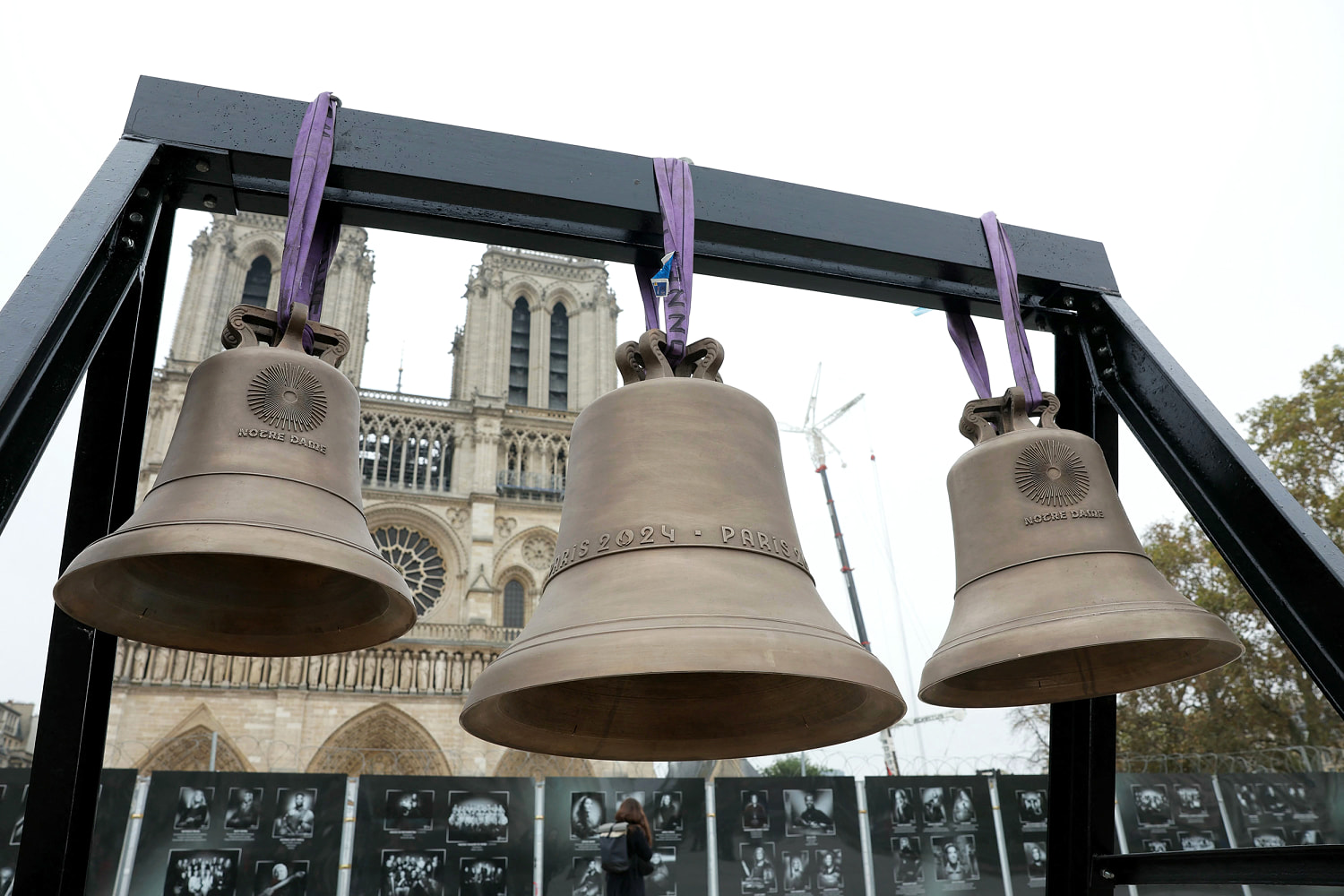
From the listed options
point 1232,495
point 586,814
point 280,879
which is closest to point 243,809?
point 280,879

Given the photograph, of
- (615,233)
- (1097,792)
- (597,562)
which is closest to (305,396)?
(597,562)

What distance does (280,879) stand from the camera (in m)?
5.77

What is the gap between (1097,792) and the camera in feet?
6.84

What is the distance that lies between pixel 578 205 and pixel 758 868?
19.4 feet

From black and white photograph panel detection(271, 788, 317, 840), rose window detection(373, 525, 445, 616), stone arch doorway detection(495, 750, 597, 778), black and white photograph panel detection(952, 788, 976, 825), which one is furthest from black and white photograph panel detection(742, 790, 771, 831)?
rose window detection(373, 525, 445, 616)

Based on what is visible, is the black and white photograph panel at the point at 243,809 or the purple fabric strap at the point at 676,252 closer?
the purple fabric strap at the point at 676,252

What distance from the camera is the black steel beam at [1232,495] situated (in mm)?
1388

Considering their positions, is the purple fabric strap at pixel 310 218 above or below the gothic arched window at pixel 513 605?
below

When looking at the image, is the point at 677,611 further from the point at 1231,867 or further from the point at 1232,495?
the point at 1231,867

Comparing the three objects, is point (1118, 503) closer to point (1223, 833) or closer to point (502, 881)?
point (502, 881)

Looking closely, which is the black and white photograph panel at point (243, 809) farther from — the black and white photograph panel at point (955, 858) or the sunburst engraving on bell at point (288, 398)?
the sunburst engraving on bell at point (288, 398)

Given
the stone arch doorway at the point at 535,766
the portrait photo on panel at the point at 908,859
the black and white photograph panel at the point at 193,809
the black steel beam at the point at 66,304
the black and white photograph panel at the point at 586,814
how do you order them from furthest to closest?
the stone arch doorway at the point at 535,766
the portrait photo on panel at the point at 908,859
the black and white photograph panel at the point at 586,814
the black and white photograph panel at the point at 193,809
the black steel beam at the point at 66,304

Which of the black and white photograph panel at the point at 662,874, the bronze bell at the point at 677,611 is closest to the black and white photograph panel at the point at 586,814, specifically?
the black and white photograph panel at the point at 662,874

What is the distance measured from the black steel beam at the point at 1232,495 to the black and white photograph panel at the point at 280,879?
5.85 metres
